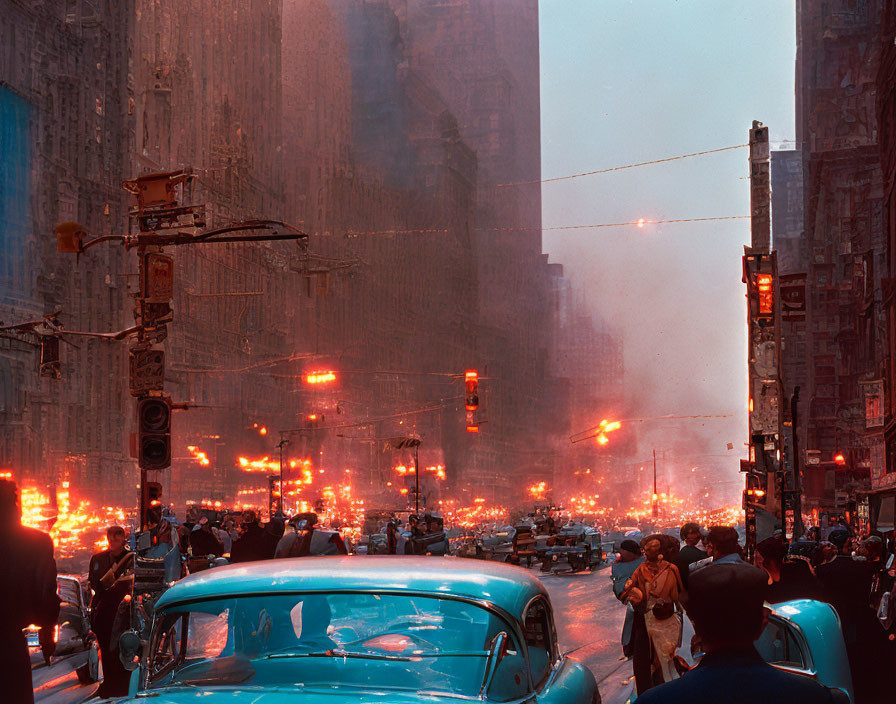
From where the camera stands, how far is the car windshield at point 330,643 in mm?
5324

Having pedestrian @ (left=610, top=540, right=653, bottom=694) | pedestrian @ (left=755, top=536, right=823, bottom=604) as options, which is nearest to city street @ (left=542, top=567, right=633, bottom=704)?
pedestrian @ (left=610, top=540, right=653, bottom=694)

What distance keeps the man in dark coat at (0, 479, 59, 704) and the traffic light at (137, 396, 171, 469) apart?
9940 millimetres

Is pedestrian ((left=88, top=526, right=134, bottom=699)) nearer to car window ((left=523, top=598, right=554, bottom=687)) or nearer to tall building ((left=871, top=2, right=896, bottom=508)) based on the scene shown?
car window ((left=523, top=598, right=554, bottom=687))

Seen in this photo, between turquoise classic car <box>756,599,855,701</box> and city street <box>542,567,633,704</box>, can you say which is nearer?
turquoise classic car <box>756,599,855,701</box>

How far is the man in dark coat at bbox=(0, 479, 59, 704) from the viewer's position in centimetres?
645

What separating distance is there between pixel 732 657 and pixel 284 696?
2.35m

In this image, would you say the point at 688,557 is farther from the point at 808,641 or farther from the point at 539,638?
the point at 808,641

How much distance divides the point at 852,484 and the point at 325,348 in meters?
64.9

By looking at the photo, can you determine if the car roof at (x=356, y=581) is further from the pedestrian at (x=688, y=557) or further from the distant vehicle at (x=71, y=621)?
the distant vehicle at (x=71, y=621)

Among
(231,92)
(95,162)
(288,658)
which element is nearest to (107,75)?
(95,162)

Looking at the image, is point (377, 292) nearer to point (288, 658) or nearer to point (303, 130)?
point (303, 130)

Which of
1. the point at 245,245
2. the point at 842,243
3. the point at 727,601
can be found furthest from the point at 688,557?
the point at 245,245

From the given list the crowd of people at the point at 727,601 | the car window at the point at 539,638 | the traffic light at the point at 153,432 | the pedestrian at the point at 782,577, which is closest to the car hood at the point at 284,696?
the car window at the point at 539,638

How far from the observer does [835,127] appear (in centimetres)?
8438
